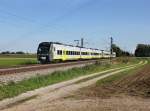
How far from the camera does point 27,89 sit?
892 inches

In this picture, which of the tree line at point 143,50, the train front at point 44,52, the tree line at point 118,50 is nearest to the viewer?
the train front at point 44,52

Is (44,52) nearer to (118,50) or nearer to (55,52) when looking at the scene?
(55,52)

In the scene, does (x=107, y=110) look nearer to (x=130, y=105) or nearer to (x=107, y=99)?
(x=130, y=105)

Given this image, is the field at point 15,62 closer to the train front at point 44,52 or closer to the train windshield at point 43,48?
the train front at point 44,52

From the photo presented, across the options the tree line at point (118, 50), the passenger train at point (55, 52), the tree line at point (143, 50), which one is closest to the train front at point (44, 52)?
the passenger train at point (55, 52)

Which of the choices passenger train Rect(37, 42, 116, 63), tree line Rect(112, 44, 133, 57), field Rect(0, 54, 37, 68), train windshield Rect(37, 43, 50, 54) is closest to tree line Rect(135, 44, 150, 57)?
tree line Rect(112, 44, 133, 57)

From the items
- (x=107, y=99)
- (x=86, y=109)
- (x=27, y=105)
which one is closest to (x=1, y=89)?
(x=27, y=105)

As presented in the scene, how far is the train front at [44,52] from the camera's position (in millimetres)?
53312

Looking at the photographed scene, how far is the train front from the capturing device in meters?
53.3

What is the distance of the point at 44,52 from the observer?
5366 cm

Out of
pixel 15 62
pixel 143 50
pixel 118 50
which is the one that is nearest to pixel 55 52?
pixel 15 62

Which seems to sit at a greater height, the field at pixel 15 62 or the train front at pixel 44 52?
the train front at pixel 44 52

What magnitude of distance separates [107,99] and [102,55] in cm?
9132

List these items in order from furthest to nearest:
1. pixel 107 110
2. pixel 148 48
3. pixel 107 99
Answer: pixel 148 48 < pixel 107 99 < pixel 107 110
